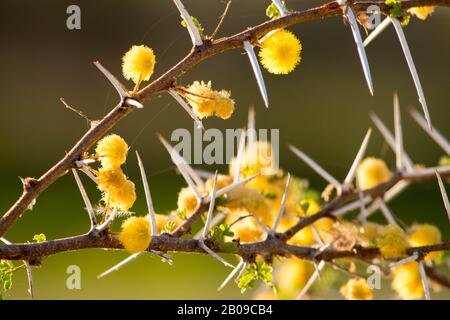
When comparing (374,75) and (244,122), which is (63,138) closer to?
(244,122)

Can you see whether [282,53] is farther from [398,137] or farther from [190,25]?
[398,137]

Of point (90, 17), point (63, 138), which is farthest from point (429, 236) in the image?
point (90, 17)

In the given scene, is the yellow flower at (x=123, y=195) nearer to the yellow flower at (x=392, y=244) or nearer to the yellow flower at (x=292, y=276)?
the yellow flower at (x=392, y=244)

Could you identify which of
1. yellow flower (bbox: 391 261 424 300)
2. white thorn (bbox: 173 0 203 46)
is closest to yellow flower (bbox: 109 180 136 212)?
white thorn (bbox: 173 0 203 46)

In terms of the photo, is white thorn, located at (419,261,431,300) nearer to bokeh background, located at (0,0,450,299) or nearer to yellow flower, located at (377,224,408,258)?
yellow flower, located at (377,224,408,258)

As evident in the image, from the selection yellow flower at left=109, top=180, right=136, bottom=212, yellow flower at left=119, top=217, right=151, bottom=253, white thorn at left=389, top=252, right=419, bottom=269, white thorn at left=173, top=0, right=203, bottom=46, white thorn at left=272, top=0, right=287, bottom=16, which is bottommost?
white thorn at left=389, top=252, right=419, bottom=269

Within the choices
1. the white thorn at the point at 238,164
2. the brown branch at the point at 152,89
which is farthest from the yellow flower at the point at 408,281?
the brown branch at the point at 152,89

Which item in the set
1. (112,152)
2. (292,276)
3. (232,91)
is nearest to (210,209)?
(112,152)
